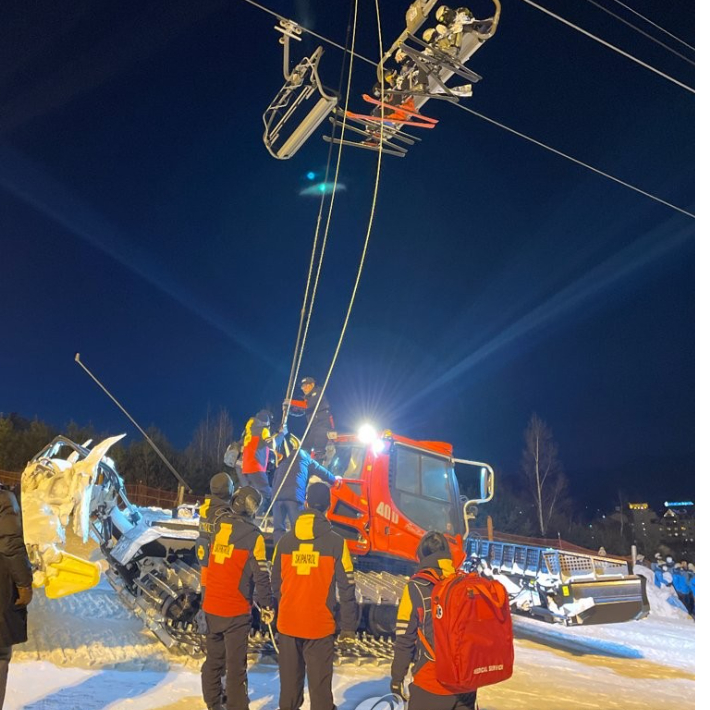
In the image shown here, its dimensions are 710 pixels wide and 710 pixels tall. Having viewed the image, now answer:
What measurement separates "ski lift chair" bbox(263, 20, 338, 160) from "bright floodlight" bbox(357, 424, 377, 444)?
3.52m

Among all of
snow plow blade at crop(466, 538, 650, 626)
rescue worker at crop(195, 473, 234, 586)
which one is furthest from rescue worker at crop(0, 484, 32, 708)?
snow plow blade at crop(466, 538, 650, 626)

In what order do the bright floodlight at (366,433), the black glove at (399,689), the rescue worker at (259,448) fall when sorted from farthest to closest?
the bright floodlight at (366,433) < the rescue worker at (259,448) < the black glove at (399,689)

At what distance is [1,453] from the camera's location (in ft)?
91.9

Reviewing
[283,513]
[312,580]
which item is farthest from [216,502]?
[283,513]

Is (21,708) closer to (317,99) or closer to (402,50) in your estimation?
(317,99)

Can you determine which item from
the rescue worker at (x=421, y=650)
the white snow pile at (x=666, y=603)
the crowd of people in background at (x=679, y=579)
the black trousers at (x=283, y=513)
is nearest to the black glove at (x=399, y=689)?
the rescue worker at (x=421, y=650)

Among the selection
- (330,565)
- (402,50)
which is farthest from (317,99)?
(330,565)

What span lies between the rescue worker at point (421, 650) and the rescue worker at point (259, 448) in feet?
12.6

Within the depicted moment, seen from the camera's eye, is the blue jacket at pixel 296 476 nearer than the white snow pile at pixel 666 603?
Yes

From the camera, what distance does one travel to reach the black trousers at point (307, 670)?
407 centimetres

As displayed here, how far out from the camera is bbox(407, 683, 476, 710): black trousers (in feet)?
10.5

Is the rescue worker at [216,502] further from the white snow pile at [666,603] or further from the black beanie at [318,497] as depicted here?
the white snow pile at [666,603]

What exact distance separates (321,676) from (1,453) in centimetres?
2921

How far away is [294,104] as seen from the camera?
19.8ft
